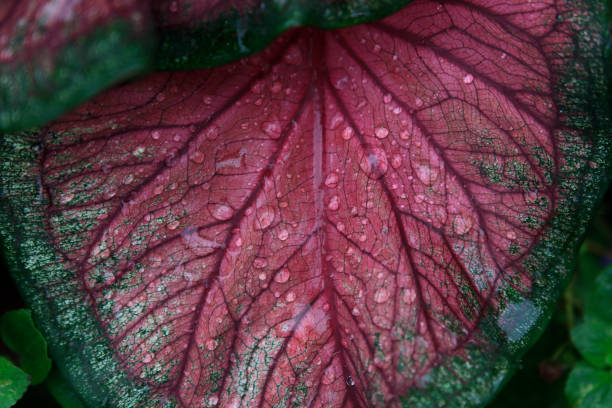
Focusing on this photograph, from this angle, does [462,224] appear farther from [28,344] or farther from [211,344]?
[28,344]

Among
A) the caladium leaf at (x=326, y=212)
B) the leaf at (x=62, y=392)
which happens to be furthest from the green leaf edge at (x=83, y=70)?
the leaf at (x=62, y=392)

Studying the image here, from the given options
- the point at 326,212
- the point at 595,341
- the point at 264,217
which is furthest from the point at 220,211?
the point at 595,341

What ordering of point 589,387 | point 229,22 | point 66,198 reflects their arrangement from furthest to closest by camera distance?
point 589,387, point 66,198, point 229,22

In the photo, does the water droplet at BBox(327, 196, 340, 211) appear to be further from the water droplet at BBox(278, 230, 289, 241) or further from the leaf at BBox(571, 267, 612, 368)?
the leaf at BBox(571, 267, 612, 368)

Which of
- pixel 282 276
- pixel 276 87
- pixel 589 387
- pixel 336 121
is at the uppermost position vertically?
pixel 276 87

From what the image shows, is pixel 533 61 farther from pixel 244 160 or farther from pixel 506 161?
pixel 244 160

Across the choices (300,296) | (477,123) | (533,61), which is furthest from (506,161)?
(300,296)

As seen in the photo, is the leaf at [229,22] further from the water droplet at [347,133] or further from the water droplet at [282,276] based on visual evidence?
the water droplet at [282,276]
